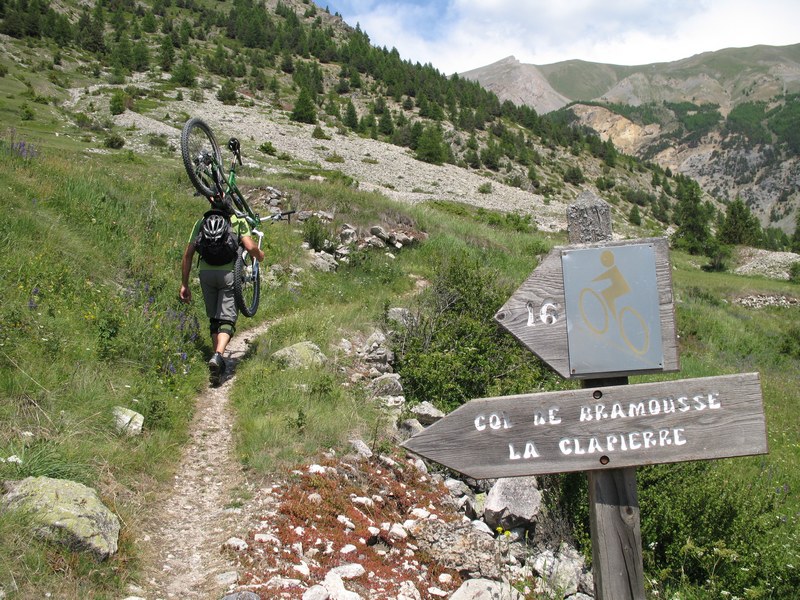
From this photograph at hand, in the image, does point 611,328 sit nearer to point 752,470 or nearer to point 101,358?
point 101,358

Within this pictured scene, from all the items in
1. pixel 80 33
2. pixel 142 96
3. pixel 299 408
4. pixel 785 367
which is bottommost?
pixel 785 367

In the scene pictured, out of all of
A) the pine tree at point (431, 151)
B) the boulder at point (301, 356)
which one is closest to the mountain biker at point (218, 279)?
the boulder at point (301, 356)

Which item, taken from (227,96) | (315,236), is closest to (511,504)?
(315,236)

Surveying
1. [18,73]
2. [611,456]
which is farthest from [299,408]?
[18,73]

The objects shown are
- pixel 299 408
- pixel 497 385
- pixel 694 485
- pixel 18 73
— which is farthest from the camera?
pixel 18 73

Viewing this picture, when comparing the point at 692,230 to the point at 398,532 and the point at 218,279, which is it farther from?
the point at 398,532

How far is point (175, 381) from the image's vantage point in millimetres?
5453

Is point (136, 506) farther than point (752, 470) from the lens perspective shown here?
No

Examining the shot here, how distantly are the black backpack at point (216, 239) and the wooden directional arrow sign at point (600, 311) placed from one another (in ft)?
14.9

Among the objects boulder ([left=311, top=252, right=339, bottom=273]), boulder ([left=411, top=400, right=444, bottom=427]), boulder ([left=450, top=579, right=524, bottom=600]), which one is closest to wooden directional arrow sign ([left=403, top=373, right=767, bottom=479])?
boulder ([left=450, top=579, right=524, bottom=600])

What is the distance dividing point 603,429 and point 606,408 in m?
0.09

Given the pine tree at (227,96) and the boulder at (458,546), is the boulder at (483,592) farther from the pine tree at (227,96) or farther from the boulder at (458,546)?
the pine tree at (227,96)

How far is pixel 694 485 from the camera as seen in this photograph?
14.9 feet

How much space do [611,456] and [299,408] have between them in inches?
123
